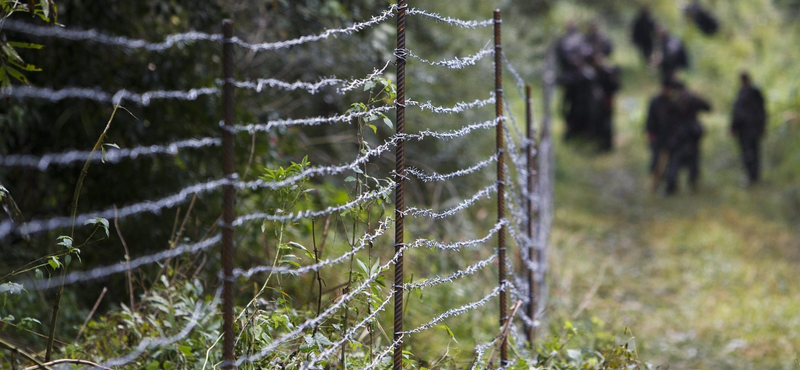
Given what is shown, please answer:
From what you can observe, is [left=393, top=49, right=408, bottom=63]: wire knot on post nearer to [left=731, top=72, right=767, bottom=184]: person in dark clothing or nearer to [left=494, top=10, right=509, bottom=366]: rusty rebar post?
[left=494, top=10, right=509, bottom=366]: rusty rebar post

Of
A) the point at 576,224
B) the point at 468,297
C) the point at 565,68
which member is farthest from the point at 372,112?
the point at 565,68

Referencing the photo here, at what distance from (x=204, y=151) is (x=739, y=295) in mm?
4895

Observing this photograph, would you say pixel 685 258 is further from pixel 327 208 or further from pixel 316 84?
pixel 316 84

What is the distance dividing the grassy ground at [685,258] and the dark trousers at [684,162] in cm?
19

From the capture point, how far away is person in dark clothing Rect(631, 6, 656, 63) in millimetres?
15930

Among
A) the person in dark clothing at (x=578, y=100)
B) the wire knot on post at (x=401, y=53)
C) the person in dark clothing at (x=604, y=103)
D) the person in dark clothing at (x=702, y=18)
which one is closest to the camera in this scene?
the wire knot on post at (x=401, y=53)

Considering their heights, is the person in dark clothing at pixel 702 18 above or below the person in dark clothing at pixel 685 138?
above

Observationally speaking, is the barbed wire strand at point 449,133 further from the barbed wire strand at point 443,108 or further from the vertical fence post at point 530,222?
the vertical fence post at point 530,222

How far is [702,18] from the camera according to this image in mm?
16875

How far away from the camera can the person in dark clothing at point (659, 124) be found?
11.4 metres

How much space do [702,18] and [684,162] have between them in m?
6.89

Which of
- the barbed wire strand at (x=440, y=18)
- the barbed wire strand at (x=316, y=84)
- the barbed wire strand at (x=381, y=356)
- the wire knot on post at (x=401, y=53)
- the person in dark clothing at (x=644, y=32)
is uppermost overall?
the person in dark clothing at (x=644, y=32)

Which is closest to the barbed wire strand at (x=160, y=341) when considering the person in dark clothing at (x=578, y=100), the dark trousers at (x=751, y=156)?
the dark trousers at (x=751, y=156)

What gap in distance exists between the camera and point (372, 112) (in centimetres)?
238
